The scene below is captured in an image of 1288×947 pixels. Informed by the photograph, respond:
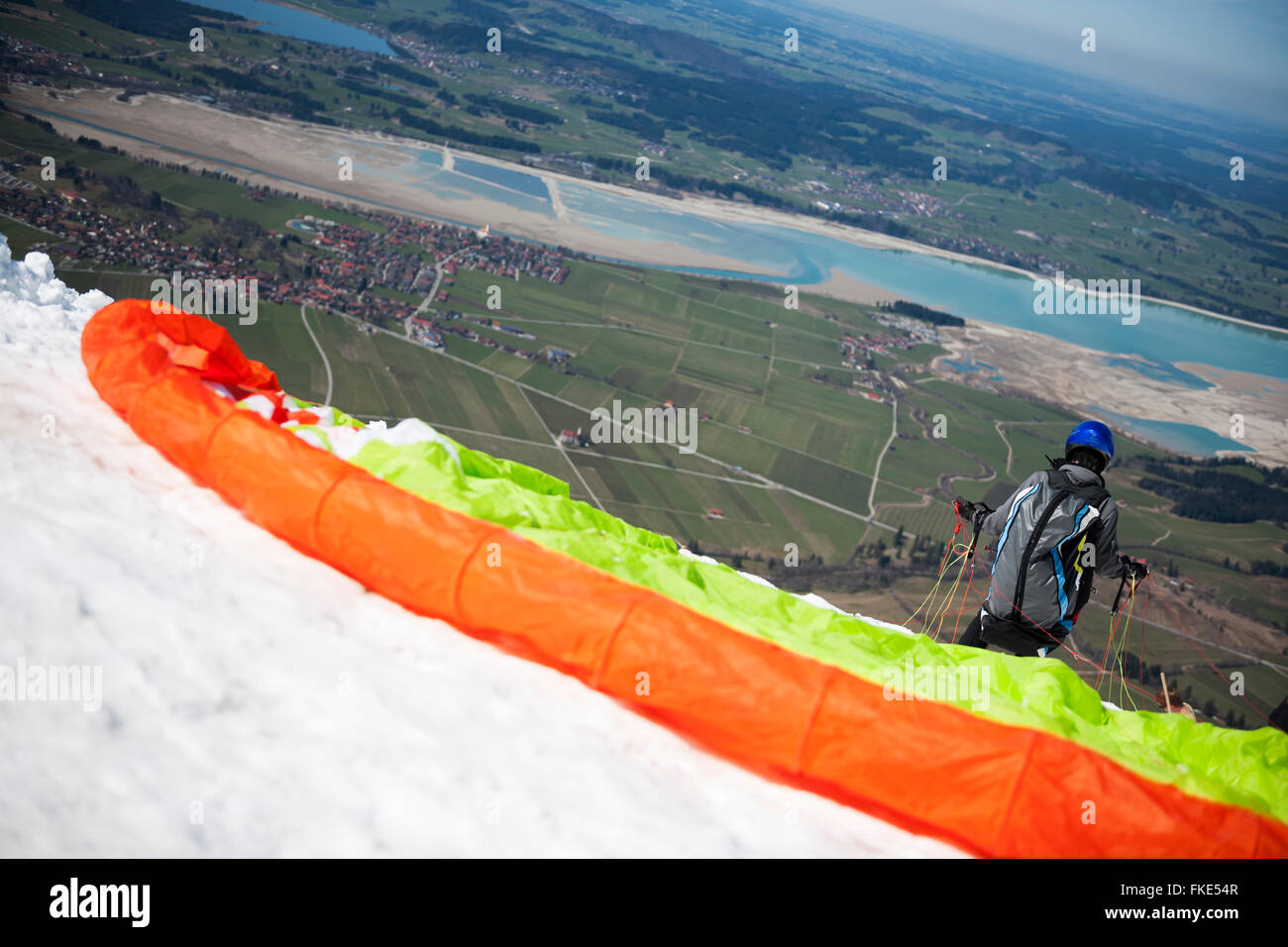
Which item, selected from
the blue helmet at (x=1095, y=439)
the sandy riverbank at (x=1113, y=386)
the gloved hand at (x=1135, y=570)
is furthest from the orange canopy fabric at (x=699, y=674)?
the sandy riverbank at (x=1113, y=386)

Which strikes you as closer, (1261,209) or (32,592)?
(32,592)

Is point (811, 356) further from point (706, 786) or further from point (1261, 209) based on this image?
point (1261, 209)

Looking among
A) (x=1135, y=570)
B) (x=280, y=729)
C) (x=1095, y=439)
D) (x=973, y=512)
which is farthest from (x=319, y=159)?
(x=1135, y=570)

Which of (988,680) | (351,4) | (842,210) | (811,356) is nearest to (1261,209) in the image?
(842,210)

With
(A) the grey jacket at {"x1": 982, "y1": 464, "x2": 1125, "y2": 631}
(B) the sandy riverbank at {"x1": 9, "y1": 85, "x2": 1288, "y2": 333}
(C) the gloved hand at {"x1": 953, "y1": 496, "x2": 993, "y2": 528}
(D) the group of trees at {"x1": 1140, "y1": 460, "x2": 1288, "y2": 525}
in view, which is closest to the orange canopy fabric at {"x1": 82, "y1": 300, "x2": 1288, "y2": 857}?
(A) the grey jacket at {"x1": 982, "y1": 464, "x2": 1125, "y2": 631}

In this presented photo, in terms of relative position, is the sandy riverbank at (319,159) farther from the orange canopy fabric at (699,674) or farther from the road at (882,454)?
the orange canopy fabric at (699,674)

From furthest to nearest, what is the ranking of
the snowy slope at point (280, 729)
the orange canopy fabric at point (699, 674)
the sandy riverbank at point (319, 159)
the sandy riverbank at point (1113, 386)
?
1. the sandy riverbank at point (1113, 386)
2. the sandy riverbank at point (319, 159)
3. the orange canopy fabric at point (699, 674)
4. the snowy slope at point (280, 729)
